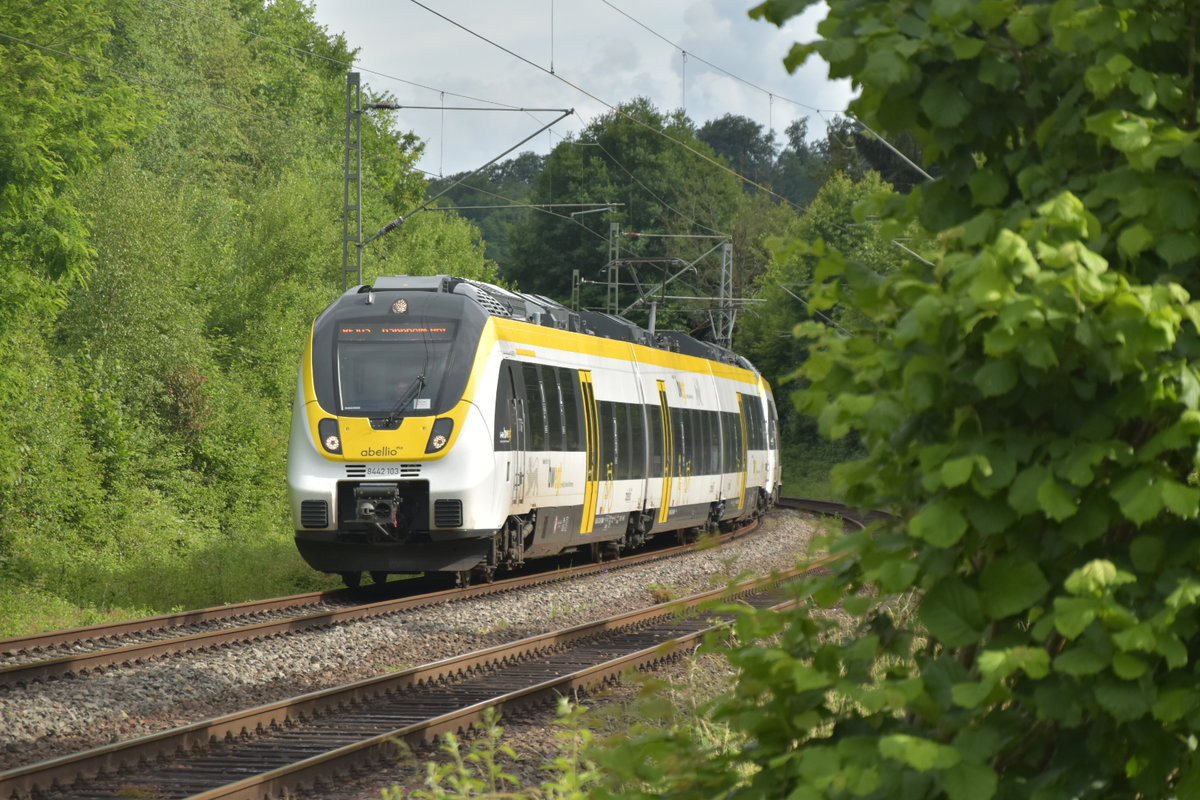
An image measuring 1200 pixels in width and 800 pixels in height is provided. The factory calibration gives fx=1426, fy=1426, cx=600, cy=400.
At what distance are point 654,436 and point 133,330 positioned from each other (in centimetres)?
1167

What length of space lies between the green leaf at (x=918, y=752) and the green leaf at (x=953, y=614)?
0.20 metres

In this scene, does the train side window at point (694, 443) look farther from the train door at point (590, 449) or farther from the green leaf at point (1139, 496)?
the green leaf at point (1139, 496)

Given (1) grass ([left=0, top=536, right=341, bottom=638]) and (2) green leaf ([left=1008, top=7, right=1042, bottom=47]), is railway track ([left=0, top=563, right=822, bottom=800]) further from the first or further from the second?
(1) grass ([left=0, top=536, right=341, bottom=638])

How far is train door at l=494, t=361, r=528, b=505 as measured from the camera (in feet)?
55.2

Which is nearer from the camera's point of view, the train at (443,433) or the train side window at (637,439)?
the train at (443,433)

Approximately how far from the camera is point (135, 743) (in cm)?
830

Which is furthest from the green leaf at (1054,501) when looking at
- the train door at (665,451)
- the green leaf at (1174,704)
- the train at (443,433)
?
the train door at (665,451)

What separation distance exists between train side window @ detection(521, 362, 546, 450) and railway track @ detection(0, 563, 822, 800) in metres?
4.69

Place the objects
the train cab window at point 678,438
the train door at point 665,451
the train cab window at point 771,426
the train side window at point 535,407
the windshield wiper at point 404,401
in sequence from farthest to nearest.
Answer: the train cab window at point 771,426, the train cab window at point 678,438, the train door at point 665,451, the train side window at point 535,407, the windshield wiper at point 404,401

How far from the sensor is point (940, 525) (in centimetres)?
247

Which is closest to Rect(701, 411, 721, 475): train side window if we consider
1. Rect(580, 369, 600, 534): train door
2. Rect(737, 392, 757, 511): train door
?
Rect(737, 392, 757, 511): train door

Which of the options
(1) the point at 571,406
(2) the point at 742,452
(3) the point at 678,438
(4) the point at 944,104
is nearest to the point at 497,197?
(2) the point at 742,452

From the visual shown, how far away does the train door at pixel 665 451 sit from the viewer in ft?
79.4

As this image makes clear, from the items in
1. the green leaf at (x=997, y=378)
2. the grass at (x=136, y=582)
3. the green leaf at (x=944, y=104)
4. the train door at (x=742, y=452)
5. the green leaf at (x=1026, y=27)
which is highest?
the green leaf at (x=1026, y=27)
